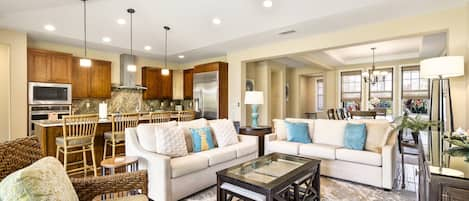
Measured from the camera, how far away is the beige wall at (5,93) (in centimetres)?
454

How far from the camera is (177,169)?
2.71 meters

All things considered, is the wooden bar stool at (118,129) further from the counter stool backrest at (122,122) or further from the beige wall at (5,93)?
the beige wall at (5,93)

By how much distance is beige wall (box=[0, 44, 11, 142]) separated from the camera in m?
4.54

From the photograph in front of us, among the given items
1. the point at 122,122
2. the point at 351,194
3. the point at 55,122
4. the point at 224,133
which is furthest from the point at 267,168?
the point at 55,122

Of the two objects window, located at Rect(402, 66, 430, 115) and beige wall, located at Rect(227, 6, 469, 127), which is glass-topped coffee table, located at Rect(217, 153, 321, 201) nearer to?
beige wall, located at Rect(227, 6, 469, 127)

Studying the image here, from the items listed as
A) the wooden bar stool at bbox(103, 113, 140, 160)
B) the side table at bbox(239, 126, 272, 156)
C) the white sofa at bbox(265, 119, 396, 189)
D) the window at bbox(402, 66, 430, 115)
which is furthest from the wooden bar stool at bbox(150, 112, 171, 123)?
the window at bbox(402, 66, 430, 115)

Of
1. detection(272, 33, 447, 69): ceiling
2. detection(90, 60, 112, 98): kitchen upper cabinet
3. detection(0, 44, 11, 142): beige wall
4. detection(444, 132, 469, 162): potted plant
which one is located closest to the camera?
detection(444, 132, 469, 162): potted plant

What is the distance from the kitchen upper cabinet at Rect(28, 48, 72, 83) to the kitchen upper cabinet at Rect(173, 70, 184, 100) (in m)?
3.05

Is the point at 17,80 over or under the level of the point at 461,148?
over

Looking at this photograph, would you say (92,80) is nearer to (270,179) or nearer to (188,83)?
(188,83)

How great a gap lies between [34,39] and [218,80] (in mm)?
4237

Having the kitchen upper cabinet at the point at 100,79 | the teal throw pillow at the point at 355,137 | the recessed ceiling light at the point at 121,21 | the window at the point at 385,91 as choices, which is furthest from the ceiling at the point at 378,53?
the kitchen upper cabinet at the point at 100,79

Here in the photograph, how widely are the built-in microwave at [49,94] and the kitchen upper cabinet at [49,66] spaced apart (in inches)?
4.4

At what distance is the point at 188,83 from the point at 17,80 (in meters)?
4.15
